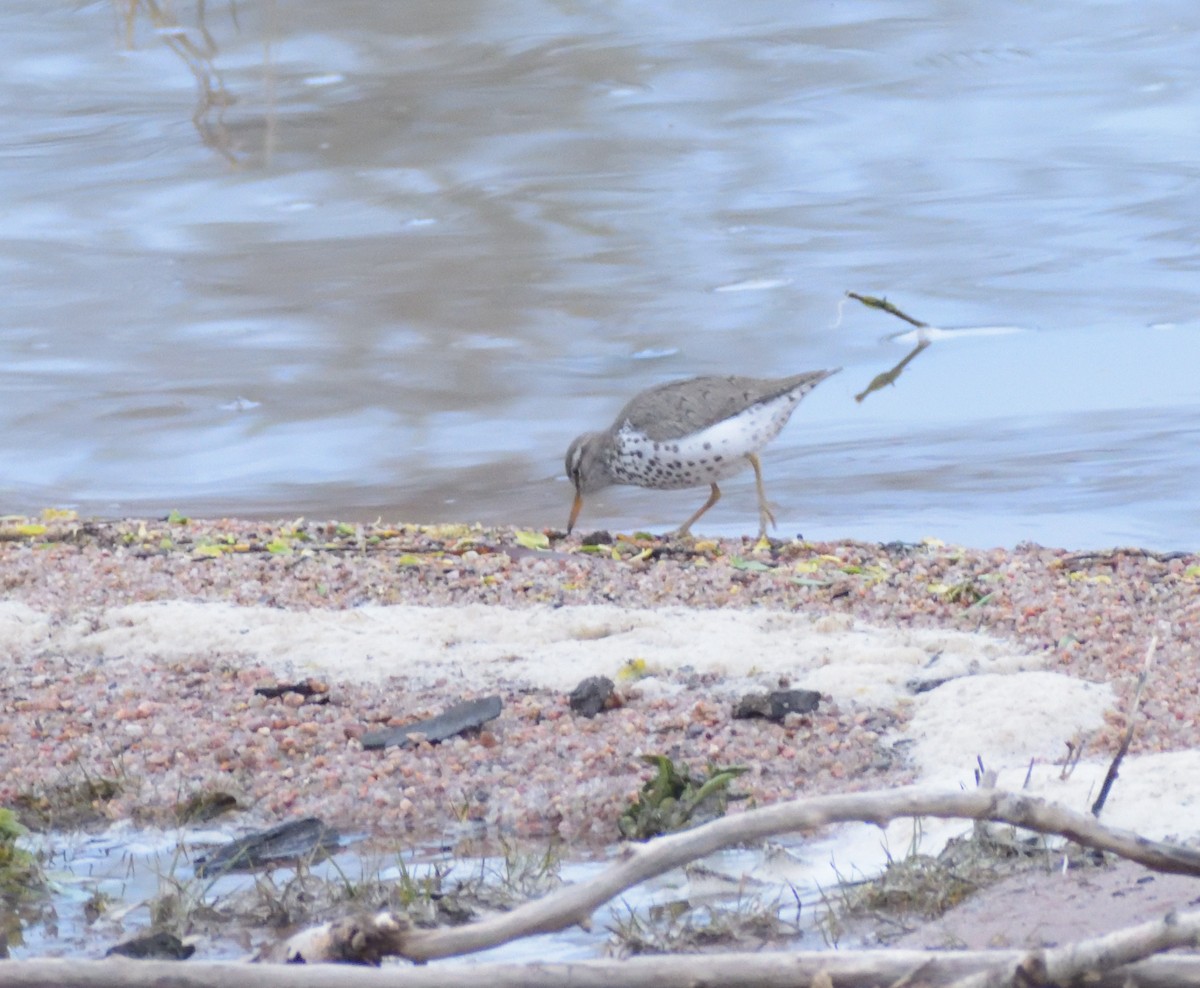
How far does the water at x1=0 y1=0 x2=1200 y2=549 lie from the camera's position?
8.63 meters

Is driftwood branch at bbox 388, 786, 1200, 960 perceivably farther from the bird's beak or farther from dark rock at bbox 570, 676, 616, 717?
the bird's beak

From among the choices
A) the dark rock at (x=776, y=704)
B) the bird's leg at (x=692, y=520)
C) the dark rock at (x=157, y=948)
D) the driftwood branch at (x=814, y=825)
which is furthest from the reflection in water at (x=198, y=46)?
the driftwood branch at (x=814, y=825)

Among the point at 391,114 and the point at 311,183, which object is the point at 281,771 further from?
the point at 391,114

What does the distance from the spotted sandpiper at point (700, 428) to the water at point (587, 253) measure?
0.84 meters

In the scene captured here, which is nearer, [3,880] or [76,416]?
[3,880]

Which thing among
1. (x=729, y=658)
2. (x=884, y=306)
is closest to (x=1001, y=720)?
(x=729, y=658)

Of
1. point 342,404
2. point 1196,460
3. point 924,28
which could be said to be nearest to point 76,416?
point 342,404

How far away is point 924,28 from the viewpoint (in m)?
14.9

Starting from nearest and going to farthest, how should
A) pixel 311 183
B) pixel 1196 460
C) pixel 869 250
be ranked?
pixel 1196 460
pixel 869 250
pixel 311 183

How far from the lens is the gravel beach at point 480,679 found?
3.67 metres

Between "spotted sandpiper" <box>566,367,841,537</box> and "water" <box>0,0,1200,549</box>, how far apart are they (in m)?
0.84

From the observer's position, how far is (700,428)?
6906 mm

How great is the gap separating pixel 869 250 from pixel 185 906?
9160 millimetres

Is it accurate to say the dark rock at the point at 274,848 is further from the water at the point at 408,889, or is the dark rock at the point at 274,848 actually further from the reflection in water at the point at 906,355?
the reflection in water at the point at 906,355
